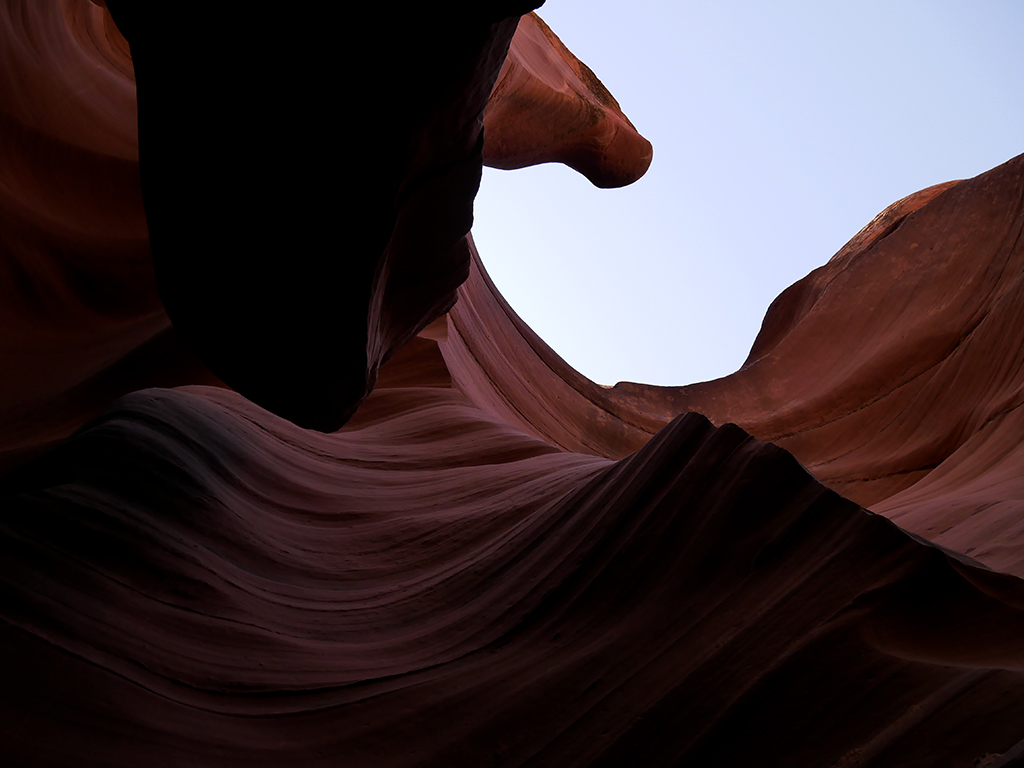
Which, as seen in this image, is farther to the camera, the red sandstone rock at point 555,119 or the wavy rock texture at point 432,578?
the red sandstone rock at point 555,119

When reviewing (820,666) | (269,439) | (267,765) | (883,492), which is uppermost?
(269,439)

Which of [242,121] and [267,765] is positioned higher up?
[242,121]

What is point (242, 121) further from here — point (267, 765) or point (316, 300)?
point (267, 765)

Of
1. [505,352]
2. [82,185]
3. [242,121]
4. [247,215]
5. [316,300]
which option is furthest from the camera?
[505,352]

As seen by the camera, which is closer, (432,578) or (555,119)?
(432,578)

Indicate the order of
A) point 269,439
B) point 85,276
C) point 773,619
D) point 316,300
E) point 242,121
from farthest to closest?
point 85,276
point 269,439
point 316,300
point 242,121
point 773,619

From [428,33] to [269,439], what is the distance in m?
1.33

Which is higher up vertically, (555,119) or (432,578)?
(555,119)

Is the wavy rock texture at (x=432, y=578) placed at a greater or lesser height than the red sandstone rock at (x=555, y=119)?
lesser

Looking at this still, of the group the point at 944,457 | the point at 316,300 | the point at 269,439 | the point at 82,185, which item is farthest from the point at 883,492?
the point at 82,185

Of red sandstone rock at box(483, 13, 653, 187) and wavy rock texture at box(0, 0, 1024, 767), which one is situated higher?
red sandstone rock at box(483, 13, 653, 187)

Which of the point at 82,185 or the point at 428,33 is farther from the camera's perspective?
the point at 82,185

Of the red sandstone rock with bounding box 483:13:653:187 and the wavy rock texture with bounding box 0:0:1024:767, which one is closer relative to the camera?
the wavy rock texture with bounding box 0:0:1024:767

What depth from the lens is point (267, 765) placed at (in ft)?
3.42
